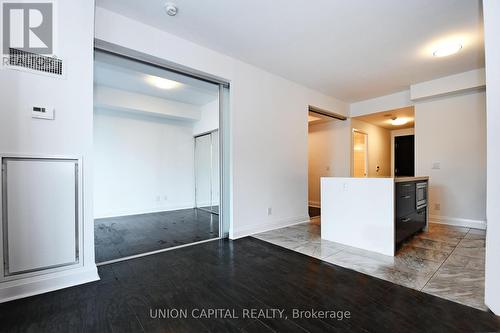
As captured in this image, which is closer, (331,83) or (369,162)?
(331,83)

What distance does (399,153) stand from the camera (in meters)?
7.41

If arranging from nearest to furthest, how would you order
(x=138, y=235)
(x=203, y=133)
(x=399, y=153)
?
(x=138, y=235), (x=203, y=133), (x=399, y=153)

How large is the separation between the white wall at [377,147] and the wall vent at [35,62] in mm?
5860

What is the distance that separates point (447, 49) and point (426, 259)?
2869 millimetres

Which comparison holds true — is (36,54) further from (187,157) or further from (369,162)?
(369,162)

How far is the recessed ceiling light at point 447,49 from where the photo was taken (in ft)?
10.0

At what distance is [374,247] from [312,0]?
2.89 meters

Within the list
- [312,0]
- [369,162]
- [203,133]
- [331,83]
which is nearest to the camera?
[312,0]

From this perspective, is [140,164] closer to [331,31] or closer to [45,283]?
[45,283]

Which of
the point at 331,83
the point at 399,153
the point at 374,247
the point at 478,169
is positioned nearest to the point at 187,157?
the point at 331,83

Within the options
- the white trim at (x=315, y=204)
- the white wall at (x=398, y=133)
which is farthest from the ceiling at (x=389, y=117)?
the white trim at (x=315, y=204)

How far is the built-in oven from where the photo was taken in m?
3.41

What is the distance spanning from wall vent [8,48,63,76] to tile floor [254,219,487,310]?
309 cm

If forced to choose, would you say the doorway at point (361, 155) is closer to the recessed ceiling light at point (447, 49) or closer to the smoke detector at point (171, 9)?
the recessed ceiling light at point (447, 49)
